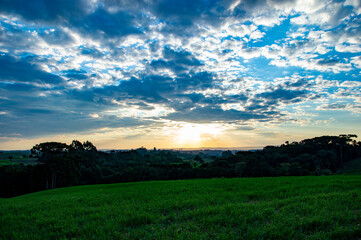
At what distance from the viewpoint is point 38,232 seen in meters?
5.73

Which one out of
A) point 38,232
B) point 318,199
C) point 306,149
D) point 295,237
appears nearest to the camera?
point 295,237

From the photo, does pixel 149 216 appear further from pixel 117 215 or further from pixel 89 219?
pixel 89 219

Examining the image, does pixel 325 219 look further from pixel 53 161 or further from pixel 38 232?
pixel 53 161

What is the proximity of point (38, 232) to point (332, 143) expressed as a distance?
110402 mm

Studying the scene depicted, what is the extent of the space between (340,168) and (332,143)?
18198mm

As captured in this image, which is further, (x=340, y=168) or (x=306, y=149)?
(x=306, y=149)

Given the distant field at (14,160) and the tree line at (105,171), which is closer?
the tree line at (105,171)

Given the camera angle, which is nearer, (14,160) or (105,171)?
(105,171)

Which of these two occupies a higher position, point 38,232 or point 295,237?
point 295,237

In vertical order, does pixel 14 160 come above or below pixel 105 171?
above

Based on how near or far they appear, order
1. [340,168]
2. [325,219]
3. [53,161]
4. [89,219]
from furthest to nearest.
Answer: [340,168], [53,161], [89,219], [325,219]

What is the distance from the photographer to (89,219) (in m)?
6.70

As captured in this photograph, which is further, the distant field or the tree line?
the distant field

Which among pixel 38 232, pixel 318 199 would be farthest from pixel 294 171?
pixel 38 232
